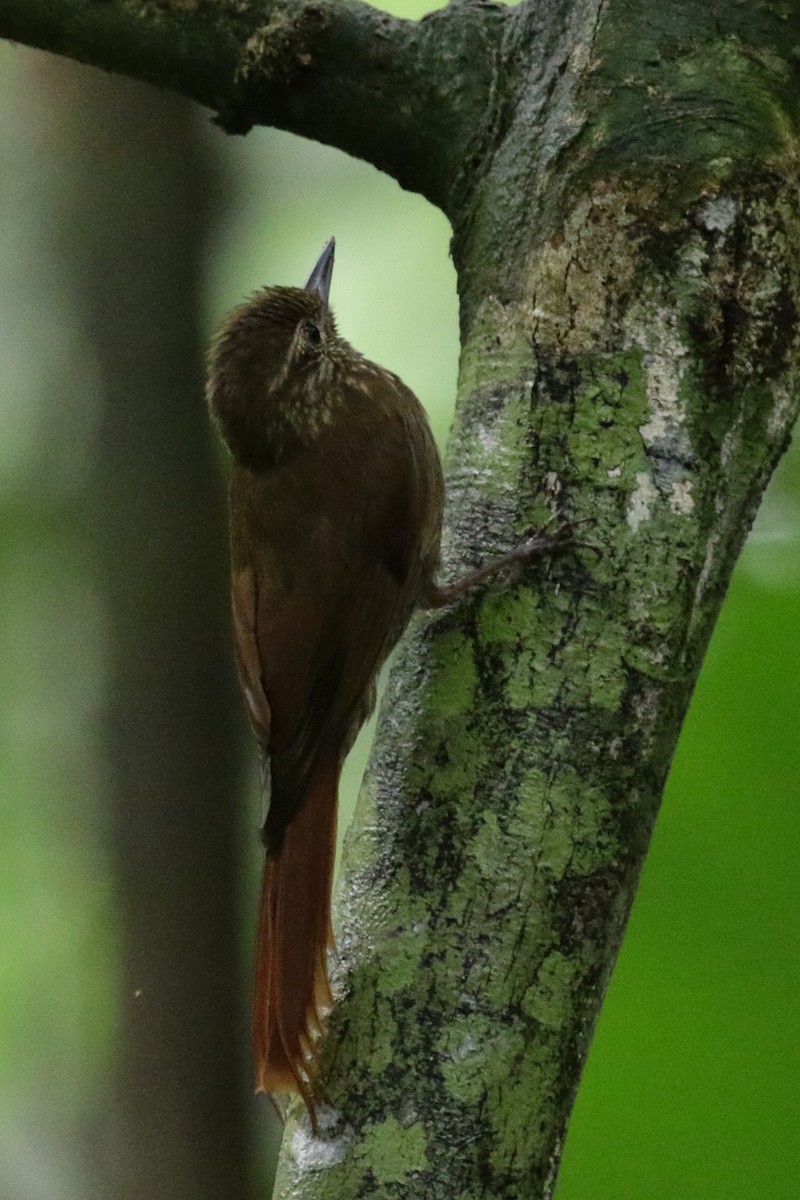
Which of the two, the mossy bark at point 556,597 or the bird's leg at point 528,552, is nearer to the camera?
the mossy bark at point 556,597

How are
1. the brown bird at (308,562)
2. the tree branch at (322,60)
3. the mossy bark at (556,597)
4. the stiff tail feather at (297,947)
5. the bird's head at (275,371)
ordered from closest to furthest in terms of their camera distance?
the mossy bark at (556,597), the stiff tail feather at (297,947), the brown bird at (308,562), the tree branch at (322,60), the bird's head at (275,371)

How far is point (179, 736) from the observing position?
2588 mm

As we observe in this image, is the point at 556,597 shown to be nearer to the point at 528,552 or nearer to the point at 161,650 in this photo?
the point at 528,552

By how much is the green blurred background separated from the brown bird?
0.25 m

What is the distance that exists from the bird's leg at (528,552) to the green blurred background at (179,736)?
0.41m

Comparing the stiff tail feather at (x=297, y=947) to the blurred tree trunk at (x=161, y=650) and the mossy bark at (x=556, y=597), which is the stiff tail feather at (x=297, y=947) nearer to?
the mossy bark at (x=556, y=597)

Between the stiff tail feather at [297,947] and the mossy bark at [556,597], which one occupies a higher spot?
the mossy bark at [556,597]

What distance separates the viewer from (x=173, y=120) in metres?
2.85

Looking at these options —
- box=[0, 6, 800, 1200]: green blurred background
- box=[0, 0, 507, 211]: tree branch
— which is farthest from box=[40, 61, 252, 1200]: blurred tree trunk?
box=[0, 0, 507, 211]: tree branch

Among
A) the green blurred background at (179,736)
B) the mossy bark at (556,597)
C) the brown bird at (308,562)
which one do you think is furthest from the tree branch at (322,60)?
the green blurred background at (179,736)

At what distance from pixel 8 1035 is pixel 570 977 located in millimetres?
1982

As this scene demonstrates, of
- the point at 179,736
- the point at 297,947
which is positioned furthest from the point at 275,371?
the point at 297,947

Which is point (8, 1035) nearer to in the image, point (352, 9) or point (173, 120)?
point (173, 120)

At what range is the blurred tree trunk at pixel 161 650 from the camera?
2498 millimetres
